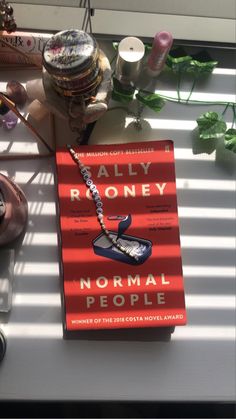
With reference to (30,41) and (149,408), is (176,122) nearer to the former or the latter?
(30,41)

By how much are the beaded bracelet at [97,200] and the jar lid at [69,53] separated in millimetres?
209

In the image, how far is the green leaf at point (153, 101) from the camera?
0.96 metres

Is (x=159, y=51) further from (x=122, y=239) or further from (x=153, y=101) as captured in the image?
(x=122, y=239)

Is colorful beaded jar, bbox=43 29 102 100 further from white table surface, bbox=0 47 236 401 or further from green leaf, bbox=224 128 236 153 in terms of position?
green leaf, bbox=224 128 236 153

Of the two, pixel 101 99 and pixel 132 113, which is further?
pixel 132 113

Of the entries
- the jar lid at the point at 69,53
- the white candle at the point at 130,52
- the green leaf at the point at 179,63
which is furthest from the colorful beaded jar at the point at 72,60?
the green leaf at the point at 179,63

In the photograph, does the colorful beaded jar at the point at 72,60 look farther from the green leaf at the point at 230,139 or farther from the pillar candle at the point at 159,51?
the green leaf at the point at 230,139

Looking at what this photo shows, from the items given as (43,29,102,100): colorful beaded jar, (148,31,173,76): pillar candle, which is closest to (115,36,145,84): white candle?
(148,31,173,76): pillar candle

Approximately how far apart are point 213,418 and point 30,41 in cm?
84

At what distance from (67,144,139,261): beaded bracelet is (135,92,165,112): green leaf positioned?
18 centimetres

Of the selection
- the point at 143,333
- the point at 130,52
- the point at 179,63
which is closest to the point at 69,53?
the point at 130,52

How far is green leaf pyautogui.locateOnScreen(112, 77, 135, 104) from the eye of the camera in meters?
0.96

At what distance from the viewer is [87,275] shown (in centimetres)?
90

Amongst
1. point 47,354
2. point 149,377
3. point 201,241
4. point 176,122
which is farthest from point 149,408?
point 176,122
